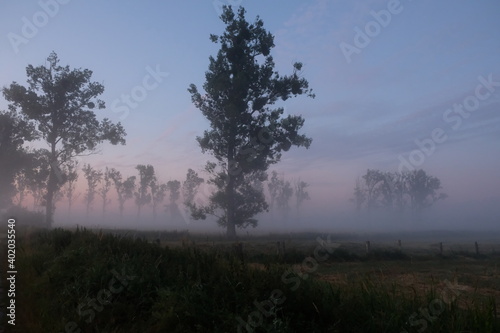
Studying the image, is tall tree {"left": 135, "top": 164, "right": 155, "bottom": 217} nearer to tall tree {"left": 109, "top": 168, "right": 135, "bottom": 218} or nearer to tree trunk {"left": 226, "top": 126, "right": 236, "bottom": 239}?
tall tree {"left": 109, "top": 168, "right": 135, "bottom": 218}

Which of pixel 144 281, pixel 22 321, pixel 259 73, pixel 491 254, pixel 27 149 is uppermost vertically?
pixel 259 73

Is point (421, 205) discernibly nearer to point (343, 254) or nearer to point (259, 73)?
point (259, 73)

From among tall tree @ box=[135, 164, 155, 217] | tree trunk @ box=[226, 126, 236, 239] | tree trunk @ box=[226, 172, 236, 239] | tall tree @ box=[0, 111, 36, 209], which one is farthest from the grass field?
tall tree @ box=[135, 164, 155, 217]

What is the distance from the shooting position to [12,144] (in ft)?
157

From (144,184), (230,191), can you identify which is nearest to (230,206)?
(230,191)

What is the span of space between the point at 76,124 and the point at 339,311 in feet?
144

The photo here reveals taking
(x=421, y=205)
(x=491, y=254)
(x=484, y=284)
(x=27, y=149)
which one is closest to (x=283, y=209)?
(x=421, y=205)

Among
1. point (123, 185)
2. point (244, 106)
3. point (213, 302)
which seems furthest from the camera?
point (123, 185)

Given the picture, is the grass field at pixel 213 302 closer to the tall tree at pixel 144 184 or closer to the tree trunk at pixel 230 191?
the tree trunk at pixel 230 191

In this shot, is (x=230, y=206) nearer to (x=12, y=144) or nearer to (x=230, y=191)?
(x=230, y=191)

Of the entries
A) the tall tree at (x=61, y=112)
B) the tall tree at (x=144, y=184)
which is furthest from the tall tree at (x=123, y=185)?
the tall tree at (x=61, y=112)

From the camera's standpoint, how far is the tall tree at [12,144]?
143 feet

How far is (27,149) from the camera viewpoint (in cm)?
5197

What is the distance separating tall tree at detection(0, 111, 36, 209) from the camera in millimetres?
43531
